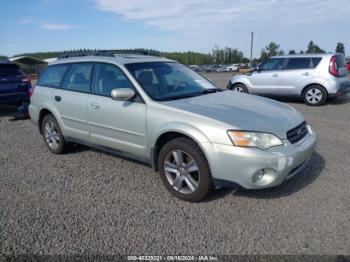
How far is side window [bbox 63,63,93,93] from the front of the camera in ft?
15.7

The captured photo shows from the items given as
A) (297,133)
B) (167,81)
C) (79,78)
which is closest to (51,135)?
(79,78)

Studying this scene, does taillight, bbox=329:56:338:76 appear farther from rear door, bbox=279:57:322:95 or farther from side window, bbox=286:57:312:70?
side window, bbox=286:57:312:70

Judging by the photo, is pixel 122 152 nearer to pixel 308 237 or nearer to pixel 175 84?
pixel 175 84

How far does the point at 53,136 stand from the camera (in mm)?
5609

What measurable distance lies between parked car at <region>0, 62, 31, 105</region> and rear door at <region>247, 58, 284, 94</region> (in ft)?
24.9

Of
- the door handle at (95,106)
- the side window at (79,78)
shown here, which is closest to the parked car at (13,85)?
the side window at (79,78)

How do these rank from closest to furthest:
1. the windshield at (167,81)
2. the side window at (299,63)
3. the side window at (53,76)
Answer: the windshield at (167,81)
the side window at (53,76)
the side window at (299,63)

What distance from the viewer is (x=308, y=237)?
2949 millimetres

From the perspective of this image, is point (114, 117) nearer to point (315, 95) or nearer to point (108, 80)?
point (108, 80)

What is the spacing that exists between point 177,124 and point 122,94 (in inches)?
32.7

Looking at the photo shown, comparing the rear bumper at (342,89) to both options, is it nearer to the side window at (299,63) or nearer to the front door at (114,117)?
the side window at (299,63)

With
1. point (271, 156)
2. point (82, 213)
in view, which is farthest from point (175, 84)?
point (82, 213)

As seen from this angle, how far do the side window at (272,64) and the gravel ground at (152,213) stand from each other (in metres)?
6.41

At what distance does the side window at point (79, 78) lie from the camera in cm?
479
